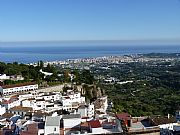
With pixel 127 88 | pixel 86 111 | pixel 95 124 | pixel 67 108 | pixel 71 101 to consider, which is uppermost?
pixel 95 124

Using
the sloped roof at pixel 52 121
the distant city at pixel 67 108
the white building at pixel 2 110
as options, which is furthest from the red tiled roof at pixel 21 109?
the sloped roof at pixel 52 121

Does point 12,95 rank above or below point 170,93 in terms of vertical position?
above

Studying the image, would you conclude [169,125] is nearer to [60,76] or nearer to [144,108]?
[144,108]

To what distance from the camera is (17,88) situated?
53.4 feet

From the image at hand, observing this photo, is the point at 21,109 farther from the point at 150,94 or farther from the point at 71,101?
the point at 150,94

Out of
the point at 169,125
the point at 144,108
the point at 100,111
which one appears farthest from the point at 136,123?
the point at 144,108

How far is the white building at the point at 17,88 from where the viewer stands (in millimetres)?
16069

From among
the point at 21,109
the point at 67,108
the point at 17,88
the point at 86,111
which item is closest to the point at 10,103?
the point at 21,109

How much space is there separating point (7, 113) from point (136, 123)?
16.8 feet

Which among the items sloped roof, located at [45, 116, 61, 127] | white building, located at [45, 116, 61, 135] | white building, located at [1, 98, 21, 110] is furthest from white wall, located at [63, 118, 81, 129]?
white building, located at [1, 98, 21, 110]

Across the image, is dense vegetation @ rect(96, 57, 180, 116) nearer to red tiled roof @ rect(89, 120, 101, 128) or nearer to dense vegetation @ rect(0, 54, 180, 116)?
dense vegetation @ rect(0, 54, 180, 116)

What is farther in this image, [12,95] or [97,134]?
[12,95]

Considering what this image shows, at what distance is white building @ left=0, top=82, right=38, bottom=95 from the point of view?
16.1 metres

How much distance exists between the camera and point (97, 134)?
353 inches
